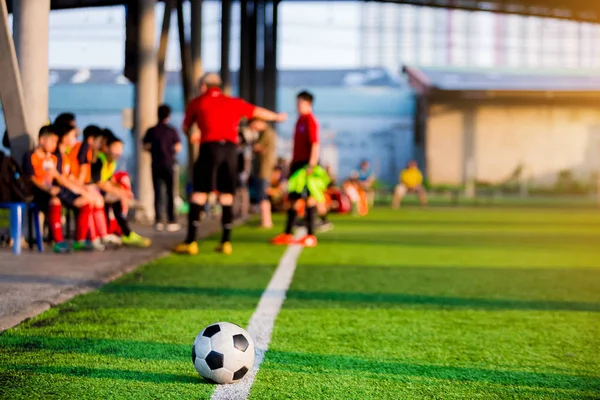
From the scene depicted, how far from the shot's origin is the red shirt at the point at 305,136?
10.1 m

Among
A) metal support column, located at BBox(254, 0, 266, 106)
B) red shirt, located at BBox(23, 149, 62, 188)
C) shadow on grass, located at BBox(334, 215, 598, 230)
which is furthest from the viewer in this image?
metal support column, located at BBox(254, 0, 266, 106)

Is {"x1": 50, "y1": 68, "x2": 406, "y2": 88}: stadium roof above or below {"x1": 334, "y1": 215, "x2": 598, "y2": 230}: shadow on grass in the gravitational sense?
above

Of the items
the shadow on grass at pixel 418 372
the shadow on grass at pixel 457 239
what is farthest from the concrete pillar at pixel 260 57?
the shadow on grass at pixel 418 372

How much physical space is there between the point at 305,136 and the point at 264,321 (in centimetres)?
580

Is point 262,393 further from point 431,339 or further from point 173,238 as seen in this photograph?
point 173,238

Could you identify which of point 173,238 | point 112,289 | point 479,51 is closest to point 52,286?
point 112,289

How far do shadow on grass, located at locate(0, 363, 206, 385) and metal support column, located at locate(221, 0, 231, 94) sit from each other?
1766 cm

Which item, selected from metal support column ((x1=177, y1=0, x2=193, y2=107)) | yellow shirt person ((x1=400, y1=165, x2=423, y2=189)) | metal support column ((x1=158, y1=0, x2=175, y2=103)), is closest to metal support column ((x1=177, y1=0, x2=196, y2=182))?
metal support column ((x1=177, y1=0, x2=193, y2=107))

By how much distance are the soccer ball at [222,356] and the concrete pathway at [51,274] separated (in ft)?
4.99

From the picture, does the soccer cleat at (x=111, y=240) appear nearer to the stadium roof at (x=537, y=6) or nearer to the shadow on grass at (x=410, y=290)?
the shadow on grass at (x=410, y=290)

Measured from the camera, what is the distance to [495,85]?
38.1 metres

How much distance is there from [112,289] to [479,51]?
61.1 meters

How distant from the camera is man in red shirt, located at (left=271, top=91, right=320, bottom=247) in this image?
10.1 metres

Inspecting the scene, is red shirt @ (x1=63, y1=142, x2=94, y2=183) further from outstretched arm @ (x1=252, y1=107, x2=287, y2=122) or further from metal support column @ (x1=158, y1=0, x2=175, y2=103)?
metal support column @ (x1=158, y1=0, x2=175, y2=103)
